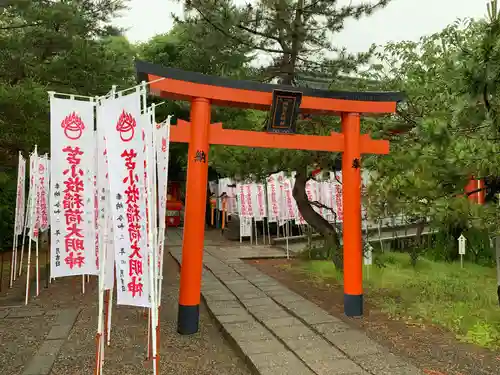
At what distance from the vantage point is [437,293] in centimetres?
721

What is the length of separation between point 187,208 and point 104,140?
1.86 m

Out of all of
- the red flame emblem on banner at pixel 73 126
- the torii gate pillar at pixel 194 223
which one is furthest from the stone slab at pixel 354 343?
the red flame emblem on banner at pixel 73 126

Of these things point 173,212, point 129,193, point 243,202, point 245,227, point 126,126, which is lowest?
point 245,227

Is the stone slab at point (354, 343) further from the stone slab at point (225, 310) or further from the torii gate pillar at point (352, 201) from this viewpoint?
the stone slab at point (225, 310)

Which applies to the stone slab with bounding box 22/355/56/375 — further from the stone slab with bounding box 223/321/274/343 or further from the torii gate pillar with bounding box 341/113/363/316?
the torii gate pillar with bounding box 341/113/363/316

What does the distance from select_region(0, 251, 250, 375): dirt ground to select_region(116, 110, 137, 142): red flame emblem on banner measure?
7.90ft

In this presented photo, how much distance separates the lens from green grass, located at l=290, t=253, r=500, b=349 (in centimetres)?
554

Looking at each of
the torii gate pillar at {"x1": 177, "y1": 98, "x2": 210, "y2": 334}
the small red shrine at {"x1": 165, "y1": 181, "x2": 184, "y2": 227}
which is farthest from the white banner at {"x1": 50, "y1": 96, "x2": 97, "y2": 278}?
the small red shrine at {"x1": 165, "y1": 181, "x2": 184, "y2": 227}

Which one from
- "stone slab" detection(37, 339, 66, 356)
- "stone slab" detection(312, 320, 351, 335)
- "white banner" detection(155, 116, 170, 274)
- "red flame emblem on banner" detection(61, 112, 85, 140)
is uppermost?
"red flame emblem on banner" detection(61, 112, 85, 140)

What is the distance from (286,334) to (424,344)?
1620mm

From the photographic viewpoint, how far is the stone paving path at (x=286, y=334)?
417 cm

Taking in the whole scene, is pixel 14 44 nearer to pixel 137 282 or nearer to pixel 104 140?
pixel 104 140

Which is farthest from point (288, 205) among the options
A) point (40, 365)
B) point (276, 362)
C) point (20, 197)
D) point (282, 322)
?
point (40, 365)

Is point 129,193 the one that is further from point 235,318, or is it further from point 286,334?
point 235,318
